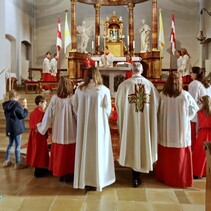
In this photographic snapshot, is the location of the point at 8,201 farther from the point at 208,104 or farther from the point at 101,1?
the point at 101,1

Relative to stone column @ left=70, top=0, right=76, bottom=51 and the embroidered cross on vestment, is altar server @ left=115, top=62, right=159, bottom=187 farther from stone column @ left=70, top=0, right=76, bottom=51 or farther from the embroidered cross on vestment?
stone column @ left=70, top=0, right=76, bottom=51

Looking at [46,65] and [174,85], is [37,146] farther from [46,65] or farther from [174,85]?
[46,65]

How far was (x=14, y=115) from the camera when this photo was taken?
517cm

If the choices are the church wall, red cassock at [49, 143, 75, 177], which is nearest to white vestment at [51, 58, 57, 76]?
the church wall

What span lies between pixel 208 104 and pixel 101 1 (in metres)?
10.4

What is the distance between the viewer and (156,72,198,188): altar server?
14.2 ft

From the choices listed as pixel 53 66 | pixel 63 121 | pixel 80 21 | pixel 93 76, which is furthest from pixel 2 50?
pixel 93 76

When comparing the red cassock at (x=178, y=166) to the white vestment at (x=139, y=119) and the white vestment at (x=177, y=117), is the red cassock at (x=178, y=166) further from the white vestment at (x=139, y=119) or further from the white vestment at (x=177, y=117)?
the white vestment at (x=139, y=119)

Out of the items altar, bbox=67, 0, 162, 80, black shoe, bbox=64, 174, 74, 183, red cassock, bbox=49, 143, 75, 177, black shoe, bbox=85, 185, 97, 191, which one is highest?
altar, bbox=67, 0, 162, 80

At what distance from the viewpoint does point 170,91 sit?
4.34 meters

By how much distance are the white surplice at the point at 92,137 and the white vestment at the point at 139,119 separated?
308 mm

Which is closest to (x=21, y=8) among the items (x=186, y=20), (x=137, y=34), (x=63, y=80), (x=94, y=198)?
(x=137, y=34)

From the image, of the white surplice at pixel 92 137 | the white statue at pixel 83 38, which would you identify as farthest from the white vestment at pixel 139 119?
the white statue at pixel 83 38

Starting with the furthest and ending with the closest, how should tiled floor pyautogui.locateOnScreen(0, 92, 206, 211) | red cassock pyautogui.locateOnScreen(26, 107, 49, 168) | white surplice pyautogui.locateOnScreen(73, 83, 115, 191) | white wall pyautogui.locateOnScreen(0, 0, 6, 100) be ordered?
white wall pyautogui.locateOnScreen(0, 0, 6, 100), red cassock pyautogui.locateOnScreen(26, 107, 49, 168), white surplice pyautogui.locateOnScreen(73, 83, 115, 191), tiled floor pyautogui.locateOnScreen(0, 92, 206, 211)
